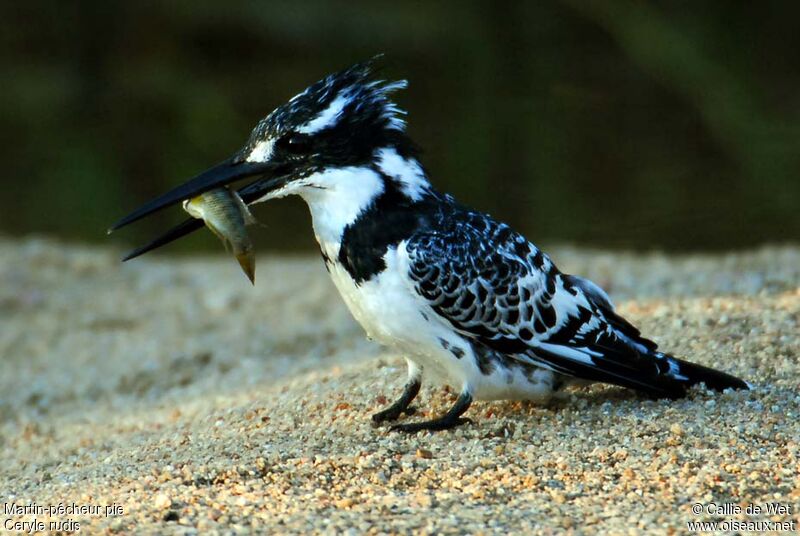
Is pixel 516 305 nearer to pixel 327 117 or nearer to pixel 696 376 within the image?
pixel 696 376

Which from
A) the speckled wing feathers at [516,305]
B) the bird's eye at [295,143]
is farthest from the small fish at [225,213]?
the speckled wing feathers at [516,305]

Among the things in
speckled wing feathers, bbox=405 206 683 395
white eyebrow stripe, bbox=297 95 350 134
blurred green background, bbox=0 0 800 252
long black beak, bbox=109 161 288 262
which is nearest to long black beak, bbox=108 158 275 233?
long black beak, bbox=109 161 288 262

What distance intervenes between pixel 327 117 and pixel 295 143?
0.55ft

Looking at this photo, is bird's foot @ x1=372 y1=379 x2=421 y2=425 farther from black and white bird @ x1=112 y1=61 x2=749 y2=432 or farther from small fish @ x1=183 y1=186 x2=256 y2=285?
small fish @ x1=183 y1=186 x2=256 y2=285

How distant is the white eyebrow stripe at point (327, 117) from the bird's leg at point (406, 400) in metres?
1.14

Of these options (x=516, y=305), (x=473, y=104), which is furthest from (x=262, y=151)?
(x=473, y=104)

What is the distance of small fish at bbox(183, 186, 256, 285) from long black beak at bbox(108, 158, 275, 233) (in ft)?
0.13

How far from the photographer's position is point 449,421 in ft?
16.6

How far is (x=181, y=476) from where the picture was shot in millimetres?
4680

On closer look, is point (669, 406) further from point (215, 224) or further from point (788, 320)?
point (215, 224)

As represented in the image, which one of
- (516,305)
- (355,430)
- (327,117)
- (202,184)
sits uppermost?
(327,117)

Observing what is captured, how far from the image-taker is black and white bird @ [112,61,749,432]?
15.9ft

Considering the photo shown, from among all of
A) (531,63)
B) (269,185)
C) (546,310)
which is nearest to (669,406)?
(546,310)

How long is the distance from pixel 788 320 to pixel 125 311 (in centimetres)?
538
